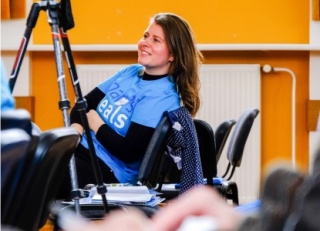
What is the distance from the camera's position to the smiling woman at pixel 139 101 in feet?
10.3

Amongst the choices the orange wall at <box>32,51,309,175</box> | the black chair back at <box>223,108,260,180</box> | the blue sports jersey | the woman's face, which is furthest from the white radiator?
the blue sports jersey

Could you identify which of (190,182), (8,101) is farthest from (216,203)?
(190,182)

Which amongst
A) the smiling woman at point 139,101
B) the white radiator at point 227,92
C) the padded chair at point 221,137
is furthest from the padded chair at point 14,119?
the white radiator at point 227,92

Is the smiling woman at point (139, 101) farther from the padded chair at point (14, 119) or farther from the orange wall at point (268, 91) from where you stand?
the orange wall at point (268, 91)

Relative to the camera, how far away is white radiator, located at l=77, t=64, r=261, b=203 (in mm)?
5355

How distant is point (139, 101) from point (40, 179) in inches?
73.8

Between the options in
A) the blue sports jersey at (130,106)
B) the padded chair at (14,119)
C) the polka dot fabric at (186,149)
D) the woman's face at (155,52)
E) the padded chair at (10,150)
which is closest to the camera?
the padded chair at (10,150)

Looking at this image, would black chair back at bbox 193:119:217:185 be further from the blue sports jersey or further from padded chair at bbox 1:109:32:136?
padded chair at bbox 1:109:32:136

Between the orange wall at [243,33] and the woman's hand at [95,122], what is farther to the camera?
the orange wall at [243,33]

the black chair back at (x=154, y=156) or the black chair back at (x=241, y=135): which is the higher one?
the black chair back at (x=154, y=156)

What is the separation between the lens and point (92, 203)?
110 inches

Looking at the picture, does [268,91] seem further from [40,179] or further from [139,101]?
[40,179]

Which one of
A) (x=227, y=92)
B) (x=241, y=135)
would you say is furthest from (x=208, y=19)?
(x=241, y=135)

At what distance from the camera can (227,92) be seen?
542cm
